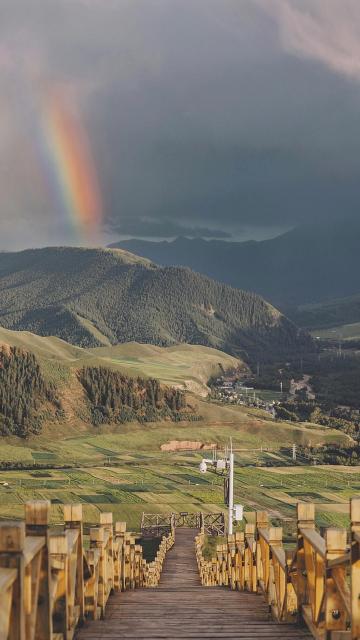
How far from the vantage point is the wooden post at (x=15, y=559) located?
5.93 meters

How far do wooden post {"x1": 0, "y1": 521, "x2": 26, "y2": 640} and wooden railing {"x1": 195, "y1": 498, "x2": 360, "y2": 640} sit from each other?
2.83 metres

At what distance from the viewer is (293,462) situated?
111000 mm

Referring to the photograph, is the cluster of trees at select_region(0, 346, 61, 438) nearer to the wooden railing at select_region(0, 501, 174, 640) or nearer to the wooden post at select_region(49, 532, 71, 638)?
the wooden railing at select_region(0, 501, 174, 640)

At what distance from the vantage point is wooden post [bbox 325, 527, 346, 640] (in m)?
7.93

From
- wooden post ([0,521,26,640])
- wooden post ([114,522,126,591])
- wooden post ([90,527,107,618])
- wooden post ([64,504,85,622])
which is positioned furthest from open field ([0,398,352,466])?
wooden post ([0,521,26,640])

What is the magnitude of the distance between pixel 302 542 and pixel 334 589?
1.59 meters

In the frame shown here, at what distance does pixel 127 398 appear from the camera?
509ft

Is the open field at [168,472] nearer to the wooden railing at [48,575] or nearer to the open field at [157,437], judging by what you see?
the open field at [157,437]

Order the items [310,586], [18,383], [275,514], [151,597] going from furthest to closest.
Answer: [18,383] → [275,514] → [151,597] → [310,586]

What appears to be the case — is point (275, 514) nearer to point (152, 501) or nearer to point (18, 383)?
point (152, 501)

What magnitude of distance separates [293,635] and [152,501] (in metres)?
68.6

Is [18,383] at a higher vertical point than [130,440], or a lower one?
higher

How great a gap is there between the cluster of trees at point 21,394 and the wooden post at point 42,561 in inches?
4869

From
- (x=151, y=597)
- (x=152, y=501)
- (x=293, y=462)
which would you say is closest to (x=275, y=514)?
(x=152, y=501)
